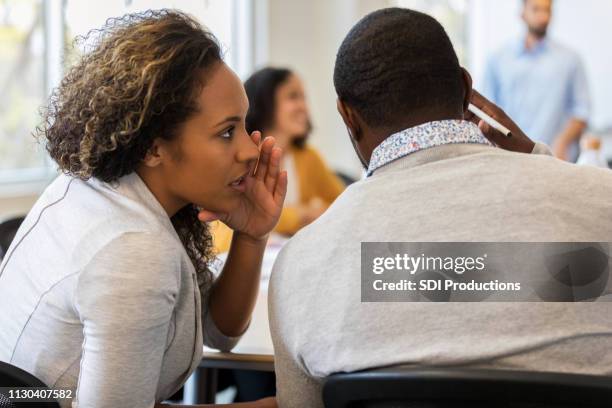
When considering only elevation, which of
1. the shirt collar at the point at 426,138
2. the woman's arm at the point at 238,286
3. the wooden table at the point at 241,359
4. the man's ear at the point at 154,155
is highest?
the shirt collar at the point at 426,138

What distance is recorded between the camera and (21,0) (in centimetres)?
394

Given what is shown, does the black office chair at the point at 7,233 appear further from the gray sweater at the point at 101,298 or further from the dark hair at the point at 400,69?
the dark hair at the point at 400,69

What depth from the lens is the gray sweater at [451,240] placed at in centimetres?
108

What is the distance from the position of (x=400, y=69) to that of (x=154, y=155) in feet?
1.34

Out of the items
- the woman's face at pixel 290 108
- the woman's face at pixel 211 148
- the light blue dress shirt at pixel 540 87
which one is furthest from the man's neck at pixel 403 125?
the light blue dress shirt at pixel 540 87

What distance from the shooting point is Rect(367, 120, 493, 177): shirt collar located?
120cm

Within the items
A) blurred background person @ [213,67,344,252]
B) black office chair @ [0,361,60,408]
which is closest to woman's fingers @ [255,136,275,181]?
black office chair @ [0,361,60,408]

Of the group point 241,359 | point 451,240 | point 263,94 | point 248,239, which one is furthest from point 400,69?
point 263,94

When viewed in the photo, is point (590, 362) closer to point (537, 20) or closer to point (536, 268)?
point (536, 268)

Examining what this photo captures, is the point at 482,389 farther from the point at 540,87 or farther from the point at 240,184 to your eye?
the point at 540,87

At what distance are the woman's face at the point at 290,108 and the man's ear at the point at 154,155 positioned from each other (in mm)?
2134

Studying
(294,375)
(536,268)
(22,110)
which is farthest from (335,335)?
(22,110)

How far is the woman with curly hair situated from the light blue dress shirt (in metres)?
3.62

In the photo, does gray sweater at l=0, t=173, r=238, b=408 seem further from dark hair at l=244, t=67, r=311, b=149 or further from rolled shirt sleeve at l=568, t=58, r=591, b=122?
rolled shirt sleeve at l=568, t=58, r=591, b=122
